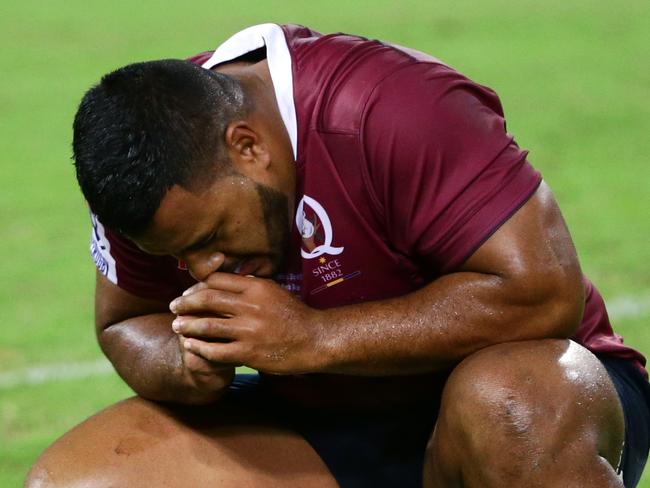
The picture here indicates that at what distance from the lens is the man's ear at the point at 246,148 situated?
3.01 m

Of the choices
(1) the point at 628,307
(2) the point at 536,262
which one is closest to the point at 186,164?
(2) the point at 536,262

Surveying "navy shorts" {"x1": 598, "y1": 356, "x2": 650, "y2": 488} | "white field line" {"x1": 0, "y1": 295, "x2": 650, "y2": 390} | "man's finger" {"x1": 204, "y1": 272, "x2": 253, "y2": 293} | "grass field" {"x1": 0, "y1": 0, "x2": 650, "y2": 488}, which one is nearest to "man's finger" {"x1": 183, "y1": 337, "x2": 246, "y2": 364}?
"man's finger" {"x1": 204, "y1": 272, "x2": 253, "y2": 293}

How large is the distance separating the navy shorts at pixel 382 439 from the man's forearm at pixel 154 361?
36 centimetres

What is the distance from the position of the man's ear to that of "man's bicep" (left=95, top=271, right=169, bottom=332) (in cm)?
63

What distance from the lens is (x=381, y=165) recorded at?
2998mm

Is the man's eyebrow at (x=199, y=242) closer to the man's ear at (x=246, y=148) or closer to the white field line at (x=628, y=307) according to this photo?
the man's ear at (x=246, y=148)

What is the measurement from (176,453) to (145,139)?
853 mm

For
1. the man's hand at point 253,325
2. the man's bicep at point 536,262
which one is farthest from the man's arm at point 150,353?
the man's bicep at point 536,262

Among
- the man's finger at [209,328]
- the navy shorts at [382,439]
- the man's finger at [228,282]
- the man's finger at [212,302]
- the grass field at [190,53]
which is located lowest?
the grass field at [190,53]

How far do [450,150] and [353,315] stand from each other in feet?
1.43

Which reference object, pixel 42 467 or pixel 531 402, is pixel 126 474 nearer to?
pixel 42 467

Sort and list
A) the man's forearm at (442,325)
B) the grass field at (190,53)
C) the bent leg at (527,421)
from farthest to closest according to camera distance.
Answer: the grass field at (190,53) → the man's forearm at (442,325) → the bent leg at (527,421)

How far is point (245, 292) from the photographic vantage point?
9.89 ft

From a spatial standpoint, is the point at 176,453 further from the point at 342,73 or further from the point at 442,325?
the point at 342,73
